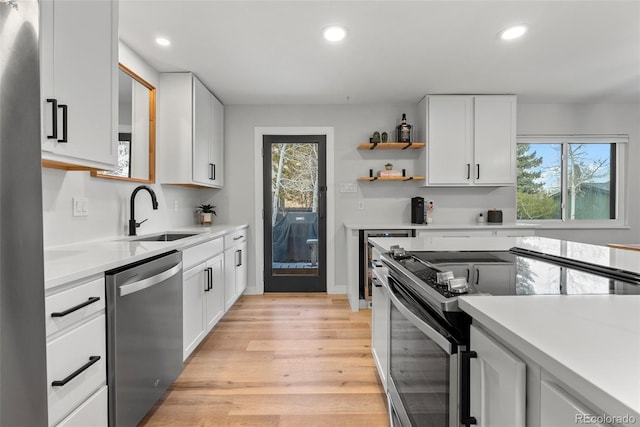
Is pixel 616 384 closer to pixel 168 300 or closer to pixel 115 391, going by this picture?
pixel 115 391

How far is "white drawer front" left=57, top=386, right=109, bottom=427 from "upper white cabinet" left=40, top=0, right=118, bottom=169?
39.2 inches

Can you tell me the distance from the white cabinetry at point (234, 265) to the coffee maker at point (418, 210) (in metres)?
2.04

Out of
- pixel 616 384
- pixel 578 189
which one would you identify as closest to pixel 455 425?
pixel 616 384

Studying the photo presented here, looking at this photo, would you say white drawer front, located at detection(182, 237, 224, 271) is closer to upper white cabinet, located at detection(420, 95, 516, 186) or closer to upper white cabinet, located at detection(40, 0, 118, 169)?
upper white cabinet, located at detection(40, 0, 118, 169)

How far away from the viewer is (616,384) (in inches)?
15.5

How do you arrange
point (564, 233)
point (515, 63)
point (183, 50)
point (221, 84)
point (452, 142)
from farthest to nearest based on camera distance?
point (564, 233) → point (452, 142) → point (221, 84) → point (515, 63) → point (183, 50)

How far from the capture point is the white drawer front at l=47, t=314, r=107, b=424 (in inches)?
40.8

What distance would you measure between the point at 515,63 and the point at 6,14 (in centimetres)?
336

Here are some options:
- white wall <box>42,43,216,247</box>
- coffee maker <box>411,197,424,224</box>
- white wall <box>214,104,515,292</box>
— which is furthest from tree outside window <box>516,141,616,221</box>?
white wall <box>42,43,216,247</box>

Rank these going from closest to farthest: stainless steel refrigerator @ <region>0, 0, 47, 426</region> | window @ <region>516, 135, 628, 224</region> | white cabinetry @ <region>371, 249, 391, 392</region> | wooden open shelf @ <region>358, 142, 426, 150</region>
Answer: stainless steel refrigerator @ <region>0, 0, 47, 426</region>
white cabinetry @ <region>371, 249, 391, 392</region>
wooden open shelf @ <region>358, 142, 426, 150</region>
window @ <region>516, 135, 628, 224</region>

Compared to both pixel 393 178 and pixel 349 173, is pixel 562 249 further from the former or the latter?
pixel 349 173

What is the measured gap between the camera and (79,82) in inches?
58.5

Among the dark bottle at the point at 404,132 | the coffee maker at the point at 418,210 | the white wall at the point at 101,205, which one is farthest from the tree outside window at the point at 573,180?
the white wall at the point at 101,205

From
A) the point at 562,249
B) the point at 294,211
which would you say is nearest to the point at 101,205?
the point at 294,211
